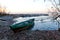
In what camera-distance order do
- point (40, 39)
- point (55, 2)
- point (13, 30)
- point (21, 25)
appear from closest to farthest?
point (55, 2) < point (40, 39) < point (13, 30) < point (21, 25)

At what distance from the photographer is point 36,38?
31.6 ft

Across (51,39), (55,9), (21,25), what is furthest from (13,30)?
(55,9)

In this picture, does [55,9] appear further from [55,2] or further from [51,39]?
[51,39]

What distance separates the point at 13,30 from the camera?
12531 millimetres

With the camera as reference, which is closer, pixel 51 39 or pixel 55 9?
pixel 55 9

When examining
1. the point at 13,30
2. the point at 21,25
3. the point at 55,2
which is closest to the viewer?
the point at 55,2

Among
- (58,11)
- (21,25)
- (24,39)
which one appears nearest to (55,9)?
(58,11)

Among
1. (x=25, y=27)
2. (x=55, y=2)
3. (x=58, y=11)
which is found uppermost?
(x=55, y=2)

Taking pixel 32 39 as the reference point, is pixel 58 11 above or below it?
above

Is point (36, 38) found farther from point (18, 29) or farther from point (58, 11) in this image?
point (18, 29)

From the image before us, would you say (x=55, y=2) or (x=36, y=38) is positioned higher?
(x=55, y=2)

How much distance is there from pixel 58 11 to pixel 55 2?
56 centimetres

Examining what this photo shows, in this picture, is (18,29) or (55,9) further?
(18,29)

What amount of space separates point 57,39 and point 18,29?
475 centimetres
